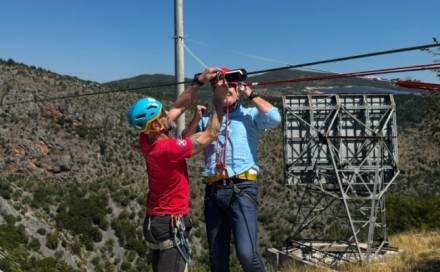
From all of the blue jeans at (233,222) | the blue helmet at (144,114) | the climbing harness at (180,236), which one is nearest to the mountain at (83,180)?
the blue jeans at (233,222)

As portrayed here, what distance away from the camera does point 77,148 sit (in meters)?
47.8

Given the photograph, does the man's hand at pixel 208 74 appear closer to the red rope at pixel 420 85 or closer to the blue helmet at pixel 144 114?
the blue helmet at pixel 144 114

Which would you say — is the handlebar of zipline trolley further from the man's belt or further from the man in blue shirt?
the man's belt

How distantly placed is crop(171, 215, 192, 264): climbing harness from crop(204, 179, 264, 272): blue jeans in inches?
19.4

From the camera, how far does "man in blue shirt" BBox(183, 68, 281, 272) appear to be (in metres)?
4.49

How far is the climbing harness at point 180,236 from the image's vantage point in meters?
4.16

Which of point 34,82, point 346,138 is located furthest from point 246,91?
point 34,82

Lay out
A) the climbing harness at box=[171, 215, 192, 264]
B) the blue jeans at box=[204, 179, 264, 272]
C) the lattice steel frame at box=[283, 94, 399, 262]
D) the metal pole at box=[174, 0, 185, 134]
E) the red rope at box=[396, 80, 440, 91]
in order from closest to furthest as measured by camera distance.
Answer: the climbing harness at box=[171, 215, 192, 264], the blue jeans at box=[204, 179, 264, 272], the red rope at box=[396, 80, 440, 91], the metal pole at box=[174, 0, 185, 134], the lattice steel frame at box=[283, 94, 399, 262]

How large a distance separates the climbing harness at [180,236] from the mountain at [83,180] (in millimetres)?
21234

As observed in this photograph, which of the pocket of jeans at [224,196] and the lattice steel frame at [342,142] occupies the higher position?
the lattice steel frame at [342,142]

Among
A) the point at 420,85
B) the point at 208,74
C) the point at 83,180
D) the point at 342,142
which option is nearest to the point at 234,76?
the point at 208,74

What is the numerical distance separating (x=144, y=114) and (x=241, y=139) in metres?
1.04

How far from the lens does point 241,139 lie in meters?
4.74

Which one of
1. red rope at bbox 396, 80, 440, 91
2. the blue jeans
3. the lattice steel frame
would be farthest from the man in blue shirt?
Result: the lattice steel frame
